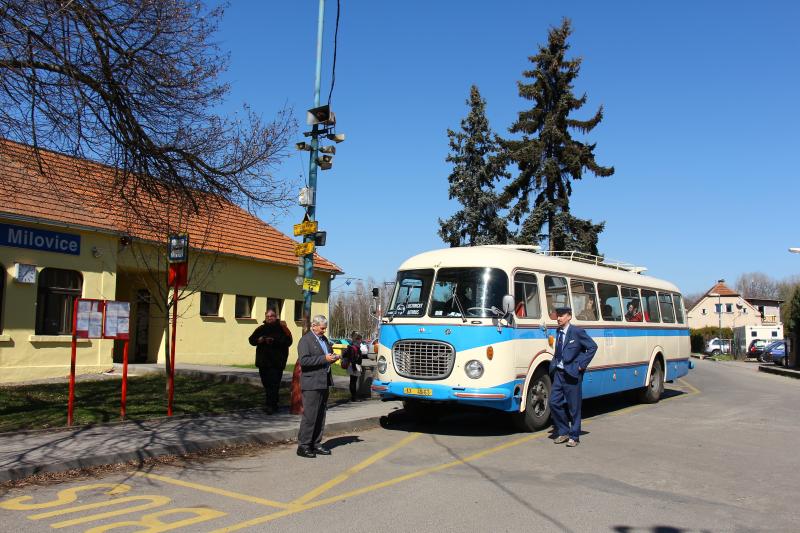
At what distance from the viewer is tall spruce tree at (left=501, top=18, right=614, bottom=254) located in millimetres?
33000


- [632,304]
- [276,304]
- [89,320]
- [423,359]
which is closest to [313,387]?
[423,359]

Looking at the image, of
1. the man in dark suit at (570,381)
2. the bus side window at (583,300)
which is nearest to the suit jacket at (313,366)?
the man in dark suit at (570,381)

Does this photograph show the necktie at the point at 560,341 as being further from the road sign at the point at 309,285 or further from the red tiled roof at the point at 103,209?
the red tiled roof at the point at 103,209

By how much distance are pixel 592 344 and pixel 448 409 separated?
12.3 feet

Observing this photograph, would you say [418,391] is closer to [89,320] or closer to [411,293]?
[411,293]

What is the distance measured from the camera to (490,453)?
358 inches

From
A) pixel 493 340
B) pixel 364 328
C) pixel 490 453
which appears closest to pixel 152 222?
pixel 493 340

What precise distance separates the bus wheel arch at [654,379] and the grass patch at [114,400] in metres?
6.70

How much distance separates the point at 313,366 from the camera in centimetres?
872

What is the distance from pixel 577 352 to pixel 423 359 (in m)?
2.30

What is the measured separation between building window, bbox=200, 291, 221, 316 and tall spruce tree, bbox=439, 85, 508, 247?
13.2 m

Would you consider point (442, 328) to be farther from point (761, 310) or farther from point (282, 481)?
point (761, 310)

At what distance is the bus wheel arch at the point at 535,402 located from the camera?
1062 centimetres

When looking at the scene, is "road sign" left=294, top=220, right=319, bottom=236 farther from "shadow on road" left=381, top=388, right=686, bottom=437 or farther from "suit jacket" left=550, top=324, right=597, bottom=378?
"suit jacket" left=550, top=324, right=597, bottom=378
